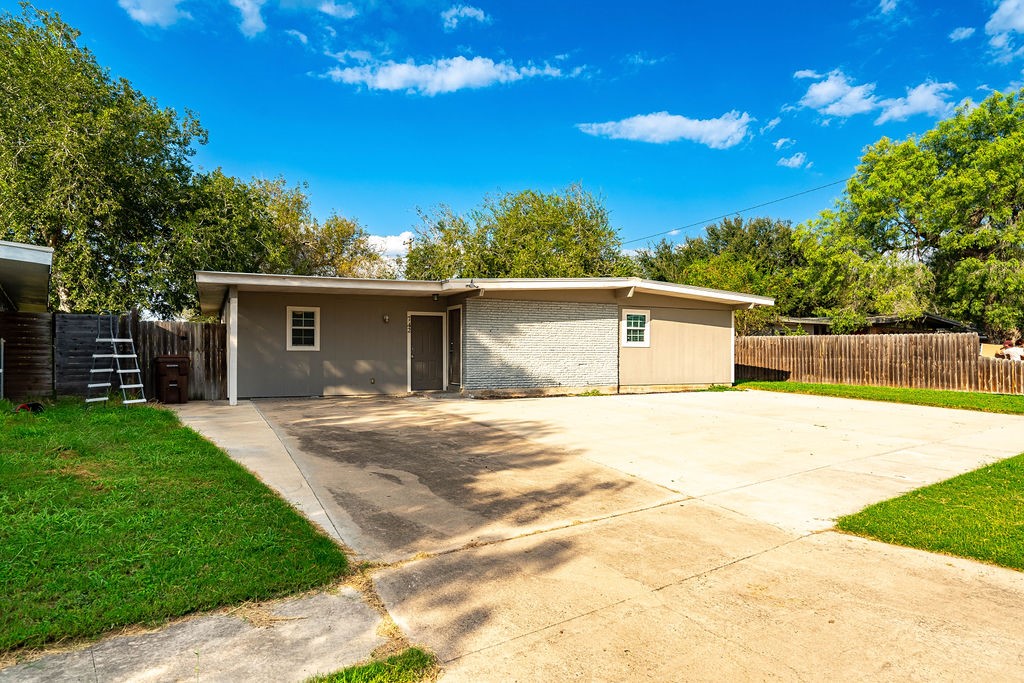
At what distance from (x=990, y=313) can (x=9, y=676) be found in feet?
96.2

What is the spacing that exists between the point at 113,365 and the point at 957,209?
98.7 ft

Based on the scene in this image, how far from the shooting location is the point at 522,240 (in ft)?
94.9

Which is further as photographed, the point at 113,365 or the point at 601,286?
the point at 601,286

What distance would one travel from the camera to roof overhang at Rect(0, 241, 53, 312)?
719cm

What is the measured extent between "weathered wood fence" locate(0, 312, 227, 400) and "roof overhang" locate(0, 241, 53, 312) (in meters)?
0.79

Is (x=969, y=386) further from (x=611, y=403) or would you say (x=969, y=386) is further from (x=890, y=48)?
(x=890, y=48)

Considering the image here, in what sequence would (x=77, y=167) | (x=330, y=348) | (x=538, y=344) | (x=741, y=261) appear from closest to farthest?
(x=330, y=348)
(x=538, y=344)
(x=77, y=167)
(x=741, y=261)

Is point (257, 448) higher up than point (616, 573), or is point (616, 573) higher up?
point (257, 448)

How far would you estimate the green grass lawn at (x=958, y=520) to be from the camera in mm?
3445

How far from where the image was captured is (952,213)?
2347cm

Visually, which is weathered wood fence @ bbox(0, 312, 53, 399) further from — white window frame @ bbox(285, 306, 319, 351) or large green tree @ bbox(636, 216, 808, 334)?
large green tree @ bbox(636, 216, 808, 334)

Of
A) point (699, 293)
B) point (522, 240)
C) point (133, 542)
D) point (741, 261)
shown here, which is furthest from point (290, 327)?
point (741, 261)

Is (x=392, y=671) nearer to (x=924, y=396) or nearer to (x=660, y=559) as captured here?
(x=660, y=559)

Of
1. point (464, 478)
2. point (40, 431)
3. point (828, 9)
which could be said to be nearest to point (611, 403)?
point (464, 478)
